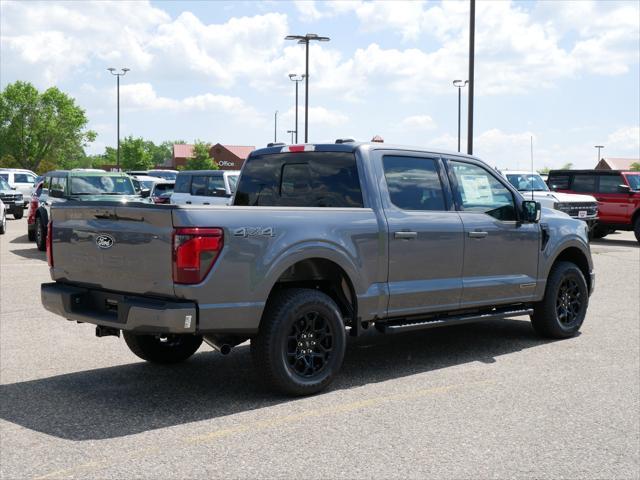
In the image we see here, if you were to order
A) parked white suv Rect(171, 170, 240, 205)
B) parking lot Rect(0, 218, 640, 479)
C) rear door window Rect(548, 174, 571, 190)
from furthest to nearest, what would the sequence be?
1. rear door window Rect(548, 174, 571, 190)
2. parked white suv Rect(171, 170, 240, 205)
3. parking lot Rect(0, 218, 640, 479)

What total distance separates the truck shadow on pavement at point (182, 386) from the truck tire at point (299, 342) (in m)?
0.18

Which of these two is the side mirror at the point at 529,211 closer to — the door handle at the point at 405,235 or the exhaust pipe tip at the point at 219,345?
the door handle at the point at 405,235

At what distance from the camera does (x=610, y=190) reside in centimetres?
2320

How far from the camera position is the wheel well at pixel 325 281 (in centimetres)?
641

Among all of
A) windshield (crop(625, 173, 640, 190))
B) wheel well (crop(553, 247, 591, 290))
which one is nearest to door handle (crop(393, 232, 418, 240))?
wheel well (crop(553, 247, 591, 290))

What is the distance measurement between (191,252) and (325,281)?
150 centimetres

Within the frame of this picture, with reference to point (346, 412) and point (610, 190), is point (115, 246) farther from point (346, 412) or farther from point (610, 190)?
point (610, 190)

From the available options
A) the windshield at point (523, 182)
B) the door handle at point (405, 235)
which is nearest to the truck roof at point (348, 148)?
the door handle at point (405, 235)

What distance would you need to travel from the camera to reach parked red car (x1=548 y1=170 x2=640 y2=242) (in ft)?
75.2

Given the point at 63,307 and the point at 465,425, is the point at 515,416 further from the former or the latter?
the point at 63,307

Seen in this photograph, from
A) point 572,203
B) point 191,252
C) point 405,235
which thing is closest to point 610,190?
point 572,203

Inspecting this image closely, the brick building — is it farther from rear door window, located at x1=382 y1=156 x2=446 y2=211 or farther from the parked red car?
rear door window, located at x1=382 y1=156 x2=446 y2=211

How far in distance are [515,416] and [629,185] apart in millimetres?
18933

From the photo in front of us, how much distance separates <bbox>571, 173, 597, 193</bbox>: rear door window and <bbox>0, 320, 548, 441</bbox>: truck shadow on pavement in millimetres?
15856
